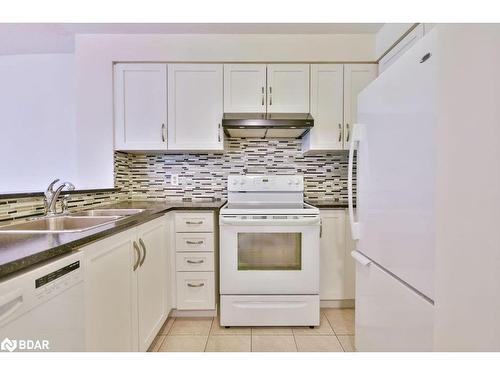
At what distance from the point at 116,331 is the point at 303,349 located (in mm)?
1135

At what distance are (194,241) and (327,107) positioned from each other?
5.07ft

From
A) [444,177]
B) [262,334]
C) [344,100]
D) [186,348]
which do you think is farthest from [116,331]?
[344,100]

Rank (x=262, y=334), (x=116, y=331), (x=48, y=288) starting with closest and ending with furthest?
(x=48, y=288)
(x=116, y=331)
(x=262, y=334)

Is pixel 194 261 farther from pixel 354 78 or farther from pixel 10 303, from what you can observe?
pixel 354 78

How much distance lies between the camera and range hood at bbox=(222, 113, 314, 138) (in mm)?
2121

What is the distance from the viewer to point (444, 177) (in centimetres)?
83

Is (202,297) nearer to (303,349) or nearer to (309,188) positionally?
(303,349)

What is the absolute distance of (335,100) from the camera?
7.52 ft

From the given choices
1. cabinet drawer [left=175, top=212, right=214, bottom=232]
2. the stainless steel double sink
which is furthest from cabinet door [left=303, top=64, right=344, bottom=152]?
the stainless steel double sink

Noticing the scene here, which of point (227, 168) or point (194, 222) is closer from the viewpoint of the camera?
point (194, 222)

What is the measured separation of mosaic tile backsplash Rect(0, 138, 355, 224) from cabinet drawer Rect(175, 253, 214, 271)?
2.27 feet

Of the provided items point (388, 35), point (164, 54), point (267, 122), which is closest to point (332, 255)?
point (267, 122)

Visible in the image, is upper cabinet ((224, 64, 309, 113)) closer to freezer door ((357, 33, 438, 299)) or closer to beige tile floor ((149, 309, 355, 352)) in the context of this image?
freezer door ((357, 33, 438, 299))

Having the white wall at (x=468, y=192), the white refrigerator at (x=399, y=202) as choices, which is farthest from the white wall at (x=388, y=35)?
the white wall at (x=468, y=192)
